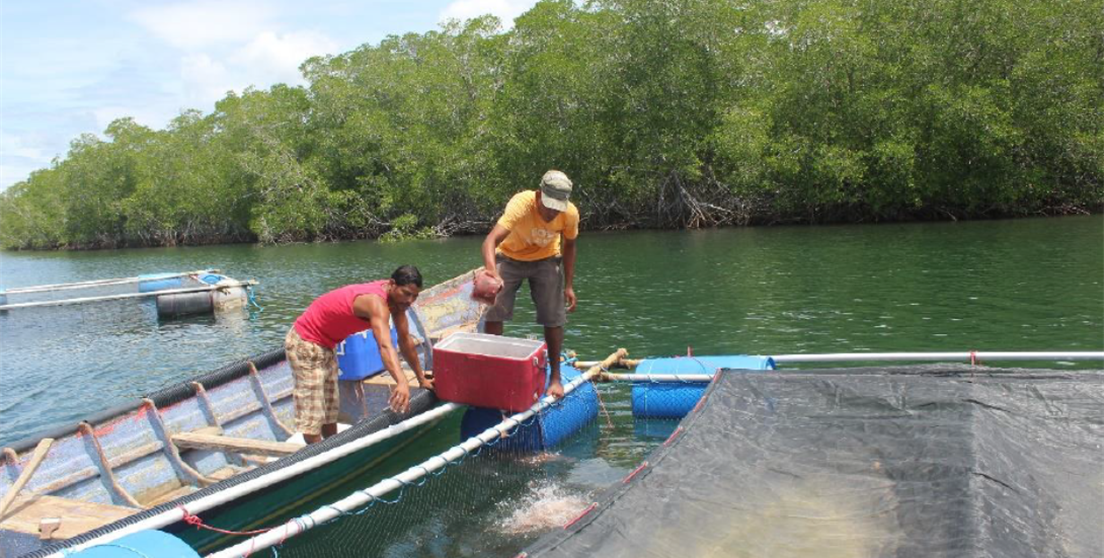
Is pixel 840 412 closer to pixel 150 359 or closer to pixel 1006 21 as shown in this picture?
pixel 150 359

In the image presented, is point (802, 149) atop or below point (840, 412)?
atop

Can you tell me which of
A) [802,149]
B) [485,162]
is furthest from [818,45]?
[485,162]

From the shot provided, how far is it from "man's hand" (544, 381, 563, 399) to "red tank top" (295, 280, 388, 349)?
2.04 m

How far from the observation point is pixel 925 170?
3872 cm

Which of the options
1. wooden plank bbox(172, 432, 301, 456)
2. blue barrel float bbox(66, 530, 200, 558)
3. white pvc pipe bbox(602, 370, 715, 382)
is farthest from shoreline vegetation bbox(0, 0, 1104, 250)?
blue barrel float bbox(66, 530, 200, 558)

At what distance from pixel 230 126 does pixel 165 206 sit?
9358 millimetres

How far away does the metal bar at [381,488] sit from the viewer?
454cm

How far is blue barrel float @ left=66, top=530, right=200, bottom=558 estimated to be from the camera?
12.4ft

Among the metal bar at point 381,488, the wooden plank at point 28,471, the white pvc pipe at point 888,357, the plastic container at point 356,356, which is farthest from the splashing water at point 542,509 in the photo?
the wooden plank at point 28,471

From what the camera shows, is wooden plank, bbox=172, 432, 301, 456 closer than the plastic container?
Yes

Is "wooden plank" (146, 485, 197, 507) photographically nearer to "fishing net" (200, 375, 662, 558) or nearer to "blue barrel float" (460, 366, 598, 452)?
"fishing net" (200, 375, 662, 558)

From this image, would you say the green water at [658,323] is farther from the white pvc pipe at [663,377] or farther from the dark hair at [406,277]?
the dark hair at [406,277]

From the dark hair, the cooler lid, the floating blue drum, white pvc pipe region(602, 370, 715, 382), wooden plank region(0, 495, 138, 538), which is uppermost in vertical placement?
the dark hair

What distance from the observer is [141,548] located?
3.85m
